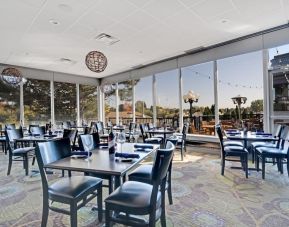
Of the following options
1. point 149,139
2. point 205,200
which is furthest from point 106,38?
point 205,200

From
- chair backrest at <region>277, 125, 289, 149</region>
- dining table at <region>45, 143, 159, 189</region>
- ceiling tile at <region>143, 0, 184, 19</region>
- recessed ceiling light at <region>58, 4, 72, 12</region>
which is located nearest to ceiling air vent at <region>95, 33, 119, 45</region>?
recessed ceiling light at <region>58, 4, 72, 12</region>

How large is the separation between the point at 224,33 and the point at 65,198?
4.76 m

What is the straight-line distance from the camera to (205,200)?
9.56 feet

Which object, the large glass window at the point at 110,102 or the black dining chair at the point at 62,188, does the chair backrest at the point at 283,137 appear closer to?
the black dining chair at the point at 62,188

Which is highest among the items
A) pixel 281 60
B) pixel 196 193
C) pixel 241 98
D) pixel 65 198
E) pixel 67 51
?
pixel 67 51

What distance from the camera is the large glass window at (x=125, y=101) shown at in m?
9.02

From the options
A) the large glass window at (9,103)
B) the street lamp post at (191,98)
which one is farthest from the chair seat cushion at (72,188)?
the large glass window at (9,103)

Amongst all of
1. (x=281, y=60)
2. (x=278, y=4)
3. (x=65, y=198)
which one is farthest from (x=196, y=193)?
(x=281, y=60)

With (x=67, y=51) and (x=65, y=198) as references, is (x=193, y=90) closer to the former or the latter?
(x=67, y=51)

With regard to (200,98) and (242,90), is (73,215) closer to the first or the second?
(242,90)

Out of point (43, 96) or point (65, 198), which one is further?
point (43, 96)

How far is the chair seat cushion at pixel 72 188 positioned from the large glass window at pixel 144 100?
5.98 meters

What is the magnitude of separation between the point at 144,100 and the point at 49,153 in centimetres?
640

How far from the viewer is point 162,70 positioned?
7.50m
